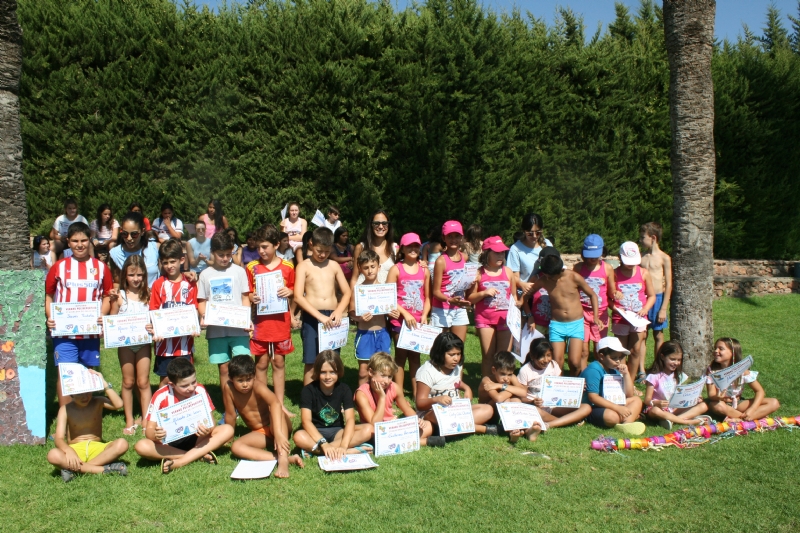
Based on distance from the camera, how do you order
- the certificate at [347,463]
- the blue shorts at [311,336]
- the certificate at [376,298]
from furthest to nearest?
the blue shorts at [311,336]
the certificate at [376,298]
the certificate at [347,463]

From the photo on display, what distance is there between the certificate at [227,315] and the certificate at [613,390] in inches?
133

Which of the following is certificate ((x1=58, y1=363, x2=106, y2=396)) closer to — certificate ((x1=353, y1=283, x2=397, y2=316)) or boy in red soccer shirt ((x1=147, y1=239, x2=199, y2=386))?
boy in red soccer shirt ((x1=147, y1=239, x2=199, y2=386))

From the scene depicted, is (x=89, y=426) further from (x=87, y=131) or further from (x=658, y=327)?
(x=87, y=131)

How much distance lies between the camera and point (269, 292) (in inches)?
266

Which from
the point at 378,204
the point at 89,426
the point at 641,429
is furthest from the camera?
the point at 378,204

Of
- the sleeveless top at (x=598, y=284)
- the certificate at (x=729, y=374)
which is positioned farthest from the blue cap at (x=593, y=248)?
the certificate at (x=729, y=374)

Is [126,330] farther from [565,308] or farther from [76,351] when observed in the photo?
[565,308]

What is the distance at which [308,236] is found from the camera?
966 cm

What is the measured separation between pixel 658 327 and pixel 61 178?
9.52 metres

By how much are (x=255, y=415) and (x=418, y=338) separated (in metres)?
1.81

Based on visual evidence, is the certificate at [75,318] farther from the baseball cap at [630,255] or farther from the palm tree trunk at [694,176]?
the palm tree trunk at [694,176]

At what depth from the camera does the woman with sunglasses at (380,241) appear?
7.43m

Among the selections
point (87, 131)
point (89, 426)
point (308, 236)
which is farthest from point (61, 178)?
point (89, 426)

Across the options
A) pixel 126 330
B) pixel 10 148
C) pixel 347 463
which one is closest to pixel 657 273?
pixel 347 463
